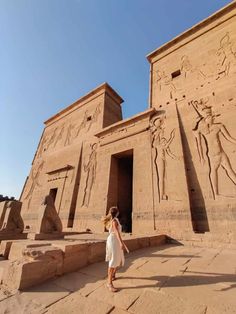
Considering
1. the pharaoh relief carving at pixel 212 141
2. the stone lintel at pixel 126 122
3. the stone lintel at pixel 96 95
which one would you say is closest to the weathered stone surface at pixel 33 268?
the pharaoh relief carving at pixel 212 141

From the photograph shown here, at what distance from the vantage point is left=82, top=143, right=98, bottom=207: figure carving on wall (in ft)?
33.8

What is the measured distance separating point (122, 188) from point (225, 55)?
8.12m

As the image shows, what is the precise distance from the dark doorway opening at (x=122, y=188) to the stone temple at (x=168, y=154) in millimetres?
51

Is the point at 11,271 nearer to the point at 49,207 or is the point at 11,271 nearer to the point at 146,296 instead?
the point at 146,296

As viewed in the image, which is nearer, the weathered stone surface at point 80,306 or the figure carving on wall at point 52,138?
the weathered stone surface at point 80,306

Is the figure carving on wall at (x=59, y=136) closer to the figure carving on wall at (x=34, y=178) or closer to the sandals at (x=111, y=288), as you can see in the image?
the figure carving on wall at (x=34, y=178)

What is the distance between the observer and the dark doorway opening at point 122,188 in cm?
970

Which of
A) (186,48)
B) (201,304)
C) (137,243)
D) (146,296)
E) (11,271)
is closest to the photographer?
(201,304)

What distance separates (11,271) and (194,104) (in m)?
8.43

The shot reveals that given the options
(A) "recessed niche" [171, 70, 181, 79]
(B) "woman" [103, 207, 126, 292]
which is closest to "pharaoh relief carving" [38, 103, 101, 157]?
(A) "recessed niche" [171, 70, 181, 79]

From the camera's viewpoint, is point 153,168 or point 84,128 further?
point 84,128

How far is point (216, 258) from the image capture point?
4020mm

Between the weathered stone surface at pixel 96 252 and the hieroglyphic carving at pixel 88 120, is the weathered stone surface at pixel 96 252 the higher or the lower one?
the lower one

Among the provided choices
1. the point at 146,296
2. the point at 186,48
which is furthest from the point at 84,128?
the point at 146,296
